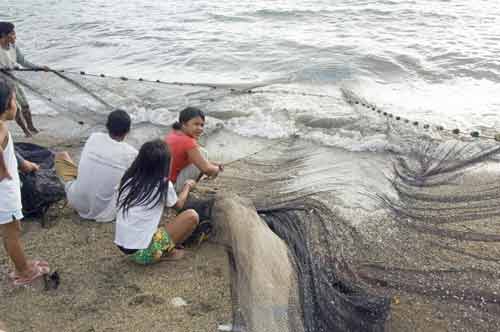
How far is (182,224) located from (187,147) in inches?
35.5

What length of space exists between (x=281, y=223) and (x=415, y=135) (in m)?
3.07

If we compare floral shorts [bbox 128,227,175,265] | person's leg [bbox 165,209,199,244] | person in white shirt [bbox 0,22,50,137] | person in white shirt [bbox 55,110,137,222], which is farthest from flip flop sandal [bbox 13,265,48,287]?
person in white shirt [bbox 0,22,50,137]

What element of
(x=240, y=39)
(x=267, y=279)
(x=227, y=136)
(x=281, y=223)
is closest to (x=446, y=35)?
(x=240, y=39)

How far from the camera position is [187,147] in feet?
13.5

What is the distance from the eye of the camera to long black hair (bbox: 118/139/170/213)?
316cm

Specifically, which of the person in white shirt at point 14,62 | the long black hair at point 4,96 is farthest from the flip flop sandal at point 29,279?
the person in white shirt at point 14,62

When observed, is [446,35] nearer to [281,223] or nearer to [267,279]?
[281,223]

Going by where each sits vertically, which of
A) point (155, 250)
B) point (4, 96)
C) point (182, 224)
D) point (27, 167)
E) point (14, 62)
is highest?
point (4, 96)

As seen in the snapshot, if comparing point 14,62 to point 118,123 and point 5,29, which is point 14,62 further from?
point 118,123

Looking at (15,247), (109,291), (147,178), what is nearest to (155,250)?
(109,291)

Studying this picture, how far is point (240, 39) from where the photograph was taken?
488 inches

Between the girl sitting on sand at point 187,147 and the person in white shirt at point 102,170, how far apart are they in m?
0.51

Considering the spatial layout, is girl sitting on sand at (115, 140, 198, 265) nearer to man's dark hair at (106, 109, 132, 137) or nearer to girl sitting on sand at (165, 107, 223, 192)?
man's dark hair at (106, 109, 132, 137)

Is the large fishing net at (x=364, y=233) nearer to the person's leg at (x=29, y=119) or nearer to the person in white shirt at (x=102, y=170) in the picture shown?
the person's leg at (x=29, y=119)
